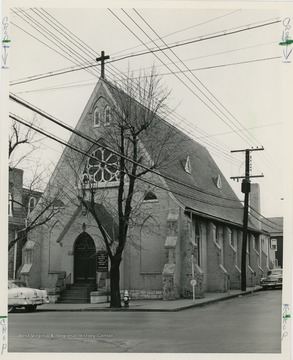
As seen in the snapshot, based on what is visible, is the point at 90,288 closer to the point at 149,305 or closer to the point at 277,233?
the point at 149,305

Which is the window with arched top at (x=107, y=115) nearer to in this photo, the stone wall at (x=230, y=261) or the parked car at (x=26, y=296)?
the parked car at (x=26, y=296)

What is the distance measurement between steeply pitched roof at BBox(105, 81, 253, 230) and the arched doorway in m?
4.75

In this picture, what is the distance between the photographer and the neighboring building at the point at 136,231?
81.7 ft

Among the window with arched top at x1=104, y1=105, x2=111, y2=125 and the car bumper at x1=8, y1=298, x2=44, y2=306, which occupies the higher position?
the window with arched top at x1=104, y1=105, x2=111, y2=125

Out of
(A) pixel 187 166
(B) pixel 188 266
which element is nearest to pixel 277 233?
(B) pixel 188 266

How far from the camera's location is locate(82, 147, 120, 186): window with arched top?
80.6 feet

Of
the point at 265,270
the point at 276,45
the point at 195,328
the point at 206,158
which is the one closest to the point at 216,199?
the point at 206,158

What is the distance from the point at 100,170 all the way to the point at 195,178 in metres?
8.13

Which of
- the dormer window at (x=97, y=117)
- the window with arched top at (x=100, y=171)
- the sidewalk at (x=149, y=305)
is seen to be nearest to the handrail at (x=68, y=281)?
the sidewalk at (x=149, y=305)

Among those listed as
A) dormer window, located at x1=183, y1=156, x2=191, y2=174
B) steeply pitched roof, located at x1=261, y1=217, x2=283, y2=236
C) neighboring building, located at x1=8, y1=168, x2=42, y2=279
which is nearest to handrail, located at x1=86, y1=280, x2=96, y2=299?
neighboring building, located at x1=8, y1=168, x2=42, y2=279

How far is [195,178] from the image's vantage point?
31906 mm

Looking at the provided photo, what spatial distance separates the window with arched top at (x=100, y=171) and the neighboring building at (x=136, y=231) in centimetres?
4

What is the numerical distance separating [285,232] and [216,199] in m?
22.0

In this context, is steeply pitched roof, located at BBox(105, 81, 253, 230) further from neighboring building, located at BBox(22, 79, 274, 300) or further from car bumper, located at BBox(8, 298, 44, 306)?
car bumper, located at BBox(8, 298, 44, 306)
